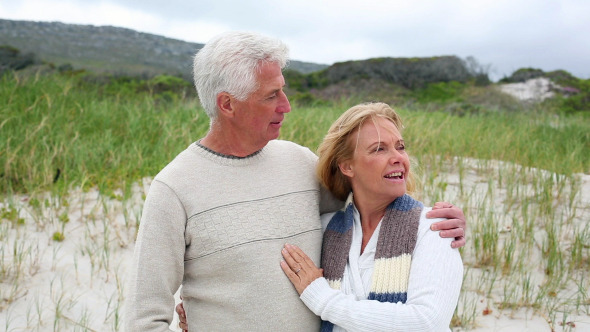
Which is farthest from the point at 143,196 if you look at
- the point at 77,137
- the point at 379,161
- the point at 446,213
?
the point at 446,213

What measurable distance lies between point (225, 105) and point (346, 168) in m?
0.63

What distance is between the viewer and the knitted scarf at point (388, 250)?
214 centimetres

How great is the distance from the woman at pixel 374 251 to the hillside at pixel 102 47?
14675 mm

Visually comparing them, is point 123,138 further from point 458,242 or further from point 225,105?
point 458,242

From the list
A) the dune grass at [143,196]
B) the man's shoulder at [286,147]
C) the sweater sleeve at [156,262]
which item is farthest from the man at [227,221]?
the dune grass at [143,196]

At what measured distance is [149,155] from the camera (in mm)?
6012

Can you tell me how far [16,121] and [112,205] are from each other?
2.13 m

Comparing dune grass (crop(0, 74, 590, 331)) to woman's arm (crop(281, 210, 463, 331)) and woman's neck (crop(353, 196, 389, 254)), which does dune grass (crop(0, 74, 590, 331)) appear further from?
woman's arm (crop(281, 210, 463, 331))

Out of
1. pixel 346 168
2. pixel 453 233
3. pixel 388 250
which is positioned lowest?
pixel 388 250

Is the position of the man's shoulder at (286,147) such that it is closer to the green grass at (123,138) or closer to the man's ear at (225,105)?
the man's ear at (225,105)

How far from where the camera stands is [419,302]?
203cm

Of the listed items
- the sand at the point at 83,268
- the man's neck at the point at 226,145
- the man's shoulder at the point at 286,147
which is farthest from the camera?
the sand at the point at 83,268

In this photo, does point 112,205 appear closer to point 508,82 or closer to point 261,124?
point 261,124

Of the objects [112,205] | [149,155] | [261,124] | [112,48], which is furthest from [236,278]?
[112,48]
